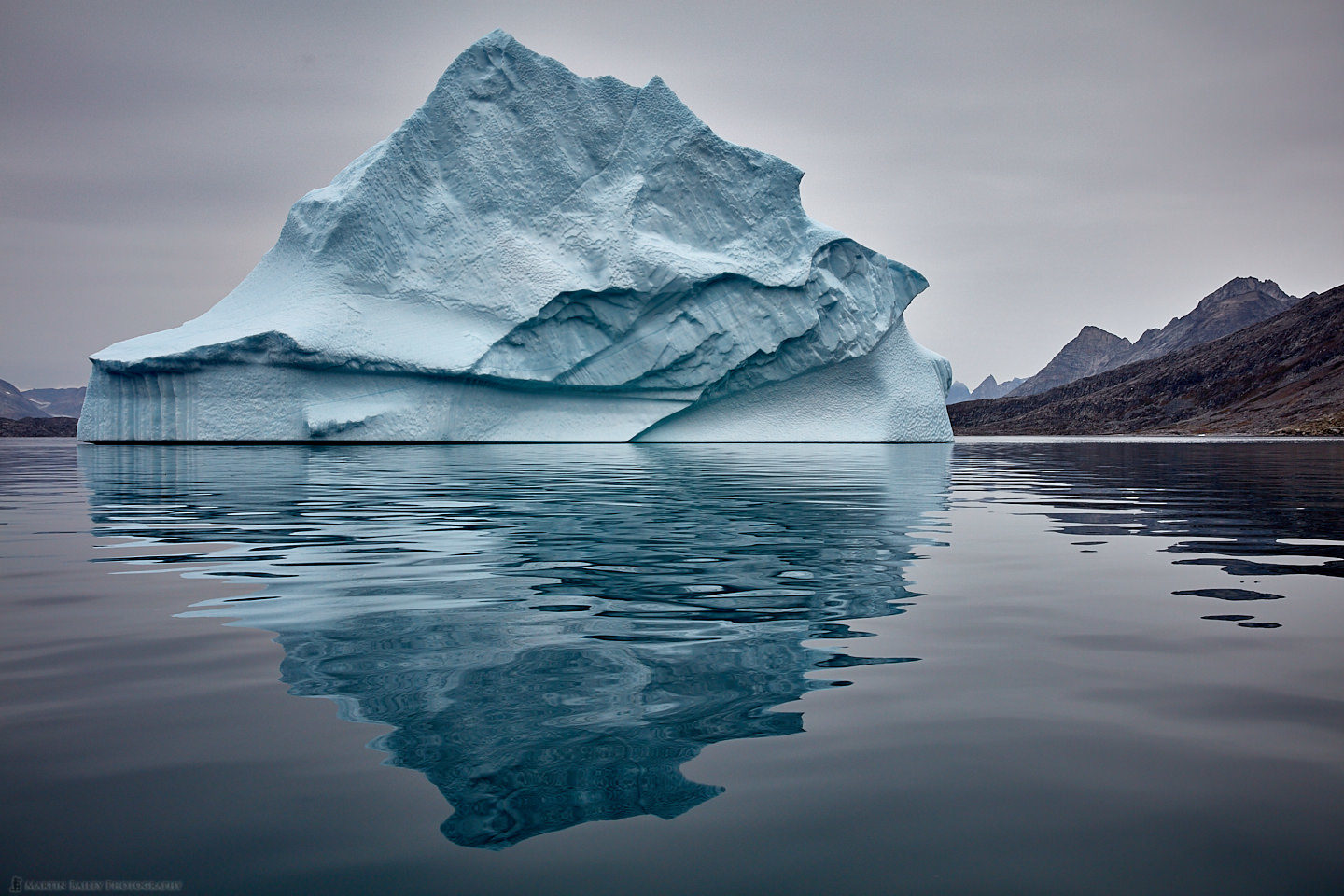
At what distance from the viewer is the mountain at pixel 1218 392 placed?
78.3 m

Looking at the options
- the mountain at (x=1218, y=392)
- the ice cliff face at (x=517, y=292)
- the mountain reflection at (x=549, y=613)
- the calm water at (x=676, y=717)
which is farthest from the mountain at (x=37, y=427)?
the mountain at (x=1218, y=392)

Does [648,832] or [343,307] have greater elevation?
[343,307]

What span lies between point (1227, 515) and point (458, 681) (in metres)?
6.92

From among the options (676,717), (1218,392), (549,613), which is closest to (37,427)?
(549,613)

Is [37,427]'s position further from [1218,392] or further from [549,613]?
[1218,392]

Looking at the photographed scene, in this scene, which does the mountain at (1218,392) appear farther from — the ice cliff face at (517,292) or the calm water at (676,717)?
the calm water at (676,717)

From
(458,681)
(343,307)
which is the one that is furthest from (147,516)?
(343,307)

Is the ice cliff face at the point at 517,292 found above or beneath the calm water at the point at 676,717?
above

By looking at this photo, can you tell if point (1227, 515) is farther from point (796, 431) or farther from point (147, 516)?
point (796, 431)

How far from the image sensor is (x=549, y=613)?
3.40 m

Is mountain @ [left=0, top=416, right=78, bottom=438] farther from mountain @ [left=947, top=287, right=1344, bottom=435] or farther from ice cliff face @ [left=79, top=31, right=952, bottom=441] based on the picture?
mountain @ [left=947, top=287, right=1344, bottom=435]

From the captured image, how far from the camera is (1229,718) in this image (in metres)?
2.20

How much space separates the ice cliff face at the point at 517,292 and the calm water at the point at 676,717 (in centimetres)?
1839

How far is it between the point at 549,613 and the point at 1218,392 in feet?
348
